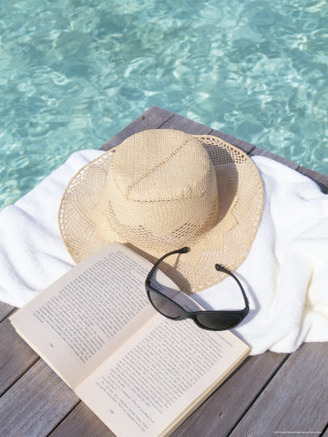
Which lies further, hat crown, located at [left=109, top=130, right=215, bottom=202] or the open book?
hat crown, located at [left=109, top=130, right=215, bottom=202]

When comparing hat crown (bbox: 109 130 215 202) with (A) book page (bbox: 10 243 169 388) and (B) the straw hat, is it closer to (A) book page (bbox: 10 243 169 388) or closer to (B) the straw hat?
(B) the straw hat

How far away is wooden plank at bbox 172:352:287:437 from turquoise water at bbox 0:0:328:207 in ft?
4.73

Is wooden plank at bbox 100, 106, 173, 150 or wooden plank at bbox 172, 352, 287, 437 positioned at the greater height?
wooden plank at bbox 100, 106, 173, 150

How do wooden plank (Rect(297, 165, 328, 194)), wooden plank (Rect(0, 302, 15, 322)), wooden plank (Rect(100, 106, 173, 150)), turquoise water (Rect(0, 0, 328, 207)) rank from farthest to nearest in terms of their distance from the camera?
turquoise water (Rect(0, 0, 328, 207)), wooden plank (Rect(100, 106, 173, 150)), wooden plank (Rect(297, 165, 328, 194)), wooden plank (Rect(0, 302, 15, 322))

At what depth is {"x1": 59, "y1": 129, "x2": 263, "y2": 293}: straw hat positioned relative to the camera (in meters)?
1.23

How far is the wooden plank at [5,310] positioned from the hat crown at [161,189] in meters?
0.36

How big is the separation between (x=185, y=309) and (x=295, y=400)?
0.32 metres

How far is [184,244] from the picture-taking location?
4.44ft

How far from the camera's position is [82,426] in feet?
3.81

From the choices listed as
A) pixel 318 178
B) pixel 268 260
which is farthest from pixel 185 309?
pixel 318 178

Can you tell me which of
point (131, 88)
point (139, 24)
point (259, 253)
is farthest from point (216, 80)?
point (259, 253)

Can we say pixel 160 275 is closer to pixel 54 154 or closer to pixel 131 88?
pixel 54 154

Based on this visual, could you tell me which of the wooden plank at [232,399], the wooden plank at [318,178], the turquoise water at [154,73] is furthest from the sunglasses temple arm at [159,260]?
the turquoise water at [154,73]

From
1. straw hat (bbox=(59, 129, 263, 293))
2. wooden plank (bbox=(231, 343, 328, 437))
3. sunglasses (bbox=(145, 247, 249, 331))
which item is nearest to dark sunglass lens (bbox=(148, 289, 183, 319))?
sunglasses (bbox=(145, 247, 249, 331))
